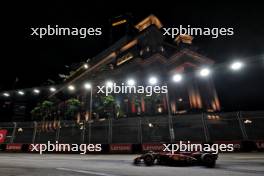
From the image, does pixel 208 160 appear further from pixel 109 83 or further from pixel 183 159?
pixel 109 83

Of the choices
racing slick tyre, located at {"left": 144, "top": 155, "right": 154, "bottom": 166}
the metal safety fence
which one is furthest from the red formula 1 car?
the metal safety fence

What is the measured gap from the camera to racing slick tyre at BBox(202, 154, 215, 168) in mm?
9227

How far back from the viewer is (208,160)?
9312mm

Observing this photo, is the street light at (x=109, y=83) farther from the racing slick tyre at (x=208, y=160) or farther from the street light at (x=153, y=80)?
the racing slick tyre at (x=208, y=160)

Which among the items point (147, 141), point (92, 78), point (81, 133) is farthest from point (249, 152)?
point (92, 78)


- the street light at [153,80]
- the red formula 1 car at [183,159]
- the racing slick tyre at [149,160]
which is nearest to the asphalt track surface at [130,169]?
the red formula 1 car at [183,159]

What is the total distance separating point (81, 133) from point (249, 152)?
15.5 meters

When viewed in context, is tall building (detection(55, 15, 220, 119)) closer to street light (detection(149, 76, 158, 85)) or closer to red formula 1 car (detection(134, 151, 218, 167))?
street light (detection(149, 76, 158, 85))

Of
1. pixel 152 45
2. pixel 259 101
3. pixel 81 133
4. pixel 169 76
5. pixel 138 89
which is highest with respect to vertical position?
pixel 152 45

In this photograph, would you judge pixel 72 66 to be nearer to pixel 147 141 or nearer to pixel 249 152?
pixel 147 141

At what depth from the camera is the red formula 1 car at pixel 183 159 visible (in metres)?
9.34

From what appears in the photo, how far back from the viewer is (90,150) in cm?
1884

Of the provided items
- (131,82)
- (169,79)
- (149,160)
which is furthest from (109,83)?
(149,160)

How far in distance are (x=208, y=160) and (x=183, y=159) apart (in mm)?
1217
